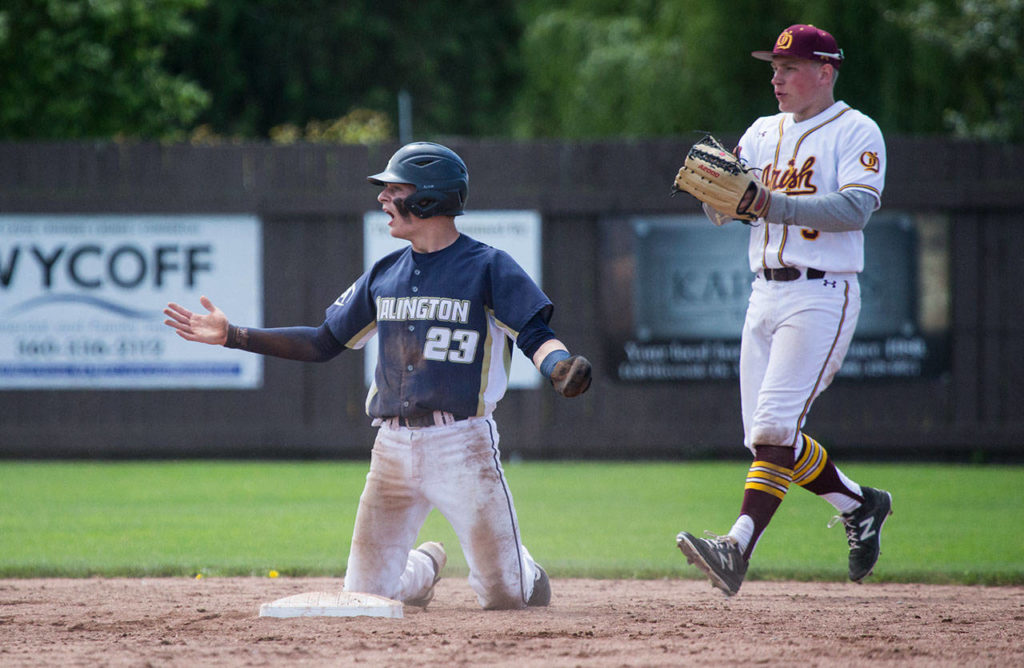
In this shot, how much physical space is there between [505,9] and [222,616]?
89.0ft

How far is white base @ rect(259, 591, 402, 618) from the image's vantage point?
4910 mm

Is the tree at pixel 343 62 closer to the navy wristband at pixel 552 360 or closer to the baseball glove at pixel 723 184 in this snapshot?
the baseball glove at pixel 723 184

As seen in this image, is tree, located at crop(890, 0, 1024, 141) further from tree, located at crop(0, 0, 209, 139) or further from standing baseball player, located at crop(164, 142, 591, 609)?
tree, located at crop(0, 0, 209, 139)

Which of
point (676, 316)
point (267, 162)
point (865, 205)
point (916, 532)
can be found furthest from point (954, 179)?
point (865, 205)

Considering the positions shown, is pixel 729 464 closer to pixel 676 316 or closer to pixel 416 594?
pixel 676 316

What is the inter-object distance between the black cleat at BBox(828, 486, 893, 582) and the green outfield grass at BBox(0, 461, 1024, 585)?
0.68m

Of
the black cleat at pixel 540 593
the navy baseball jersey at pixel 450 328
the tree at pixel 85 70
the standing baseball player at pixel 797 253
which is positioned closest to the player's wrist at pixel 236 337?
the navy baseball jersey at pixel 450 328

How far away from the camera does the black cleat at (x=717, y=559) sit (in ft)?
16.2

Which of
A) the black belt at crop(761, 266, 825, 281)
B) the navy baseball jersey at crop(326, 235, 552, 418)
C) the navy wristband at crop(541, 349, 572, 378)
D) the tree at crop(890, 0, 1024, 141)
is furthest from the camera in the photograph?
the tree at crop(890, 0, 1024, 141)

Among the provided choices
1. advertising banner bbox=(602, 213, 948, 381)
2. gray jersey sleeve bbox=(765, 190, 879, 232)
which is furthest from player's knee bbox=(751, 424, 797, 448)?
advertising banner bbox=(602, 213, 948, 381)

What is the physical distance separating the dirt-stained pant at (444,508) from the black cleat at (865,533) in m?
1.54

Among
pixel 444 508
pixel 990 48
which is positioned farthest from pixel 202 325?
pixel 990 48

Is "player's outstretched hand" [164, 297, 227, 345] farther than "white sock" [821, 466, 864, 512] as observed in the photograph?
No

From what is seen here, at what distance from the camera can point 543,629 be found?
15.5 feet
